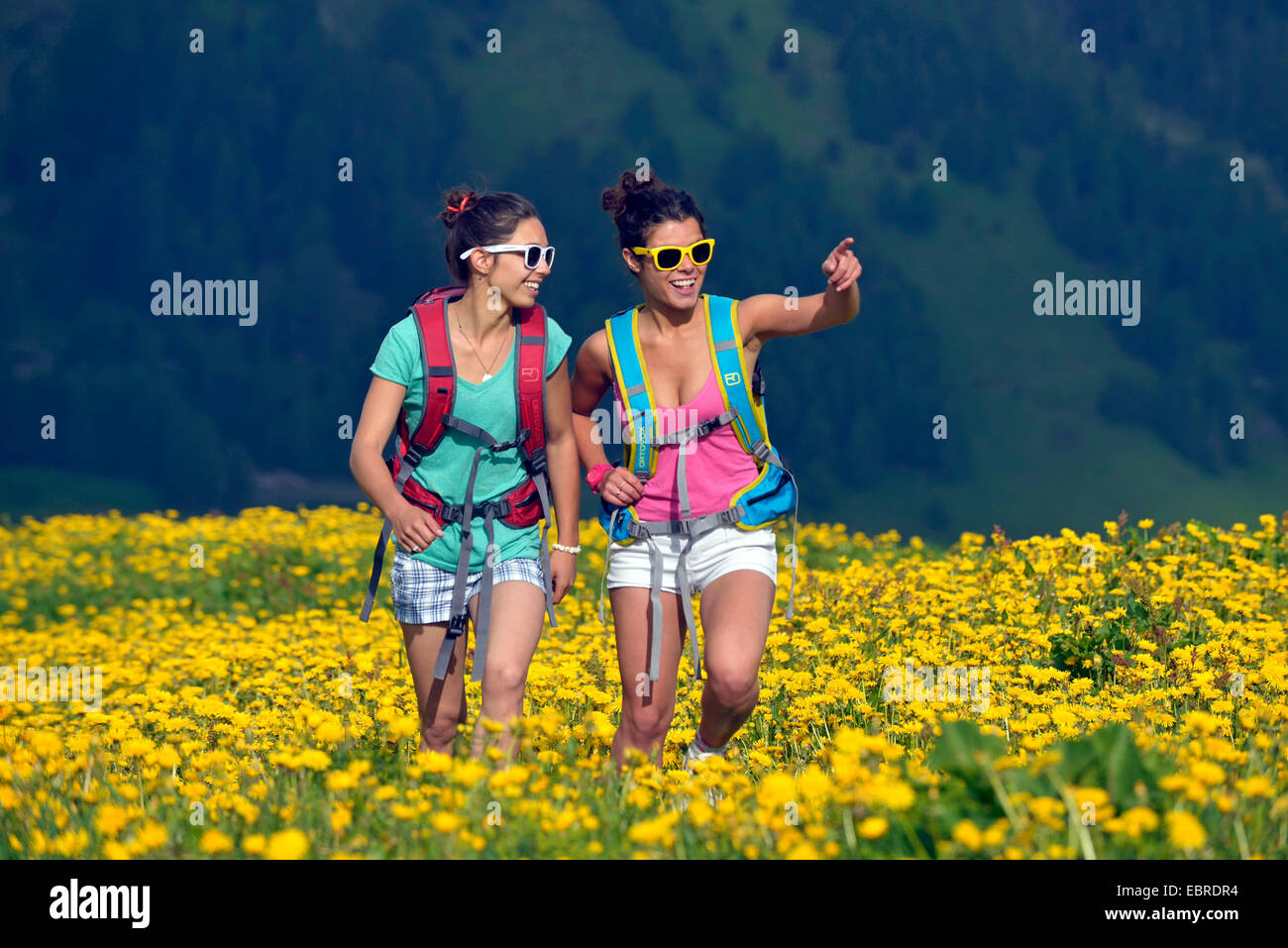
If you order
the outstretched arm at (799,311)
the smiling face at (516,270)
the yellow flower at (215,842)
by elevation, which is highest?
the smiling face at (516,270)

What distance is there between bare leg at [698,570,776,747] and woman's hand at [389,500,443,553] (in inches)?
51.2

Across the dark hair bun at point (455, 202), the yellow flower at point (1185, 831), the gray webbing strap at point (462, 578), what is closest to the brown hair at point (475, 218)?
the dark hair bun at point (455, 202)

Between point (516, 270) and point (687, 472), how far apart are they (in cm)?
121

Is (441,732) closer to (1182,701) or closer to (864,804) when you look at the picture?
(864,804)

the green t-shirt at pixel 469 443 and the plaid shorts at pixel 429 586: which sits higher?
the green t-shirt at pixel 469 443

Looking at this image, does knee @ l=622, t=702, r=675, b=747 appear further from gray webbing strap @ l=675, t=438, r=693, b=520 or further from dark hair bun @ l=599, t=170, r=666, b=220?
dark hair bun @ l=599, t=170, r=666, b=220

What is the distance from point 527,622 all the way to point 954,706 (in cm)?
221

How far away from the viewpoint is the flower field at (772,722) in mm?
3910

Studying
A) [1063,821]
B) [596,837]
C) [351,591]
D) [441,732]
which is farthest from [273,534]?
[1063,821]

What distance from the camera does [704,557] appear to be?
586cm

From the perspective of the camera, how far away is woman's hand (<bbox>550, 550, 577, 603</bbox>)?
5.98m

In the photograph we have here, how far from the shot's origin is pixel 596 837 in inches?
164

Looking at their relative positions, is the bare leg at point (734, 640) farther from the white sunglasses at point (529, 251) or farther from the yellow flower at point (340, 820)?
the yellow flower at point (340, 820)

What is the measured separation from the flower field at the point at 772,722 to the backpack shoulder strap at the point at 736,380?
1.40 m
